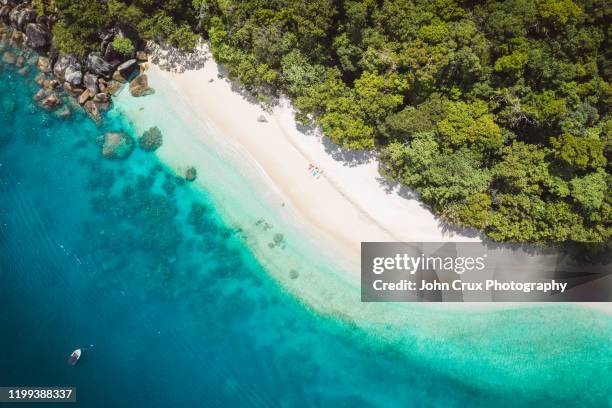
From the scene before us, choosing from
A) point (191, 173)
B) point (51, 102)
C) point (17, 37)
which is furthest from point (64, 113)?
point (191, 173)

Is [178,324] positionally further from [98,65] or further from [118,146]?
[98,65]

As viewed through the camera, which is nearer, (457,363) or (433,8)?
(433,8)

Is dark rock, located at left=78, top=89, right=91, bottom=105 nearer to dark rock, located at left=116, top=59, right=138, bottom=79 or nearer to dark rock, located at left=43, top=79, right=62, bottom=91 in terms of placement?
dark rock, located at left=43, top=79, right=62, bottom=91

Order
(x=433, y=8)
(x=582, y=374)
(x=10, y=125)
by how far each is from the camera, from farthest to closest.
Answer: (x=10, y=125) → (x=582, y=374) → (x=433, y=8)

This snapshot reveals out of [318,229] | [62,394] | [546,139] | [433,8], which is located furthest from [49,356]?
[546,139]

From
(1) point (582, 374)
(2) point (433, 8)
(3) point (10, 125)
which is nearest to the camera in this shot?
(2) point (433, 8)

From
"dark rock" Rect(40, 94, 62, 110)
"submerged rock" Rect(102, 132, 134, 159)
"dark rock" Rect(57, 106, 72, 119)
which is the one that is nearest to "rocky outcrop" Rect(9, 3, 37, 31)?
"dark rock" Rect(40, 94, 62, 110)

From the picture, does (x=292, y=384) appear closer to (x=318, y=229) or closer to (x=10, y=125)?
(x=318, y=229)
